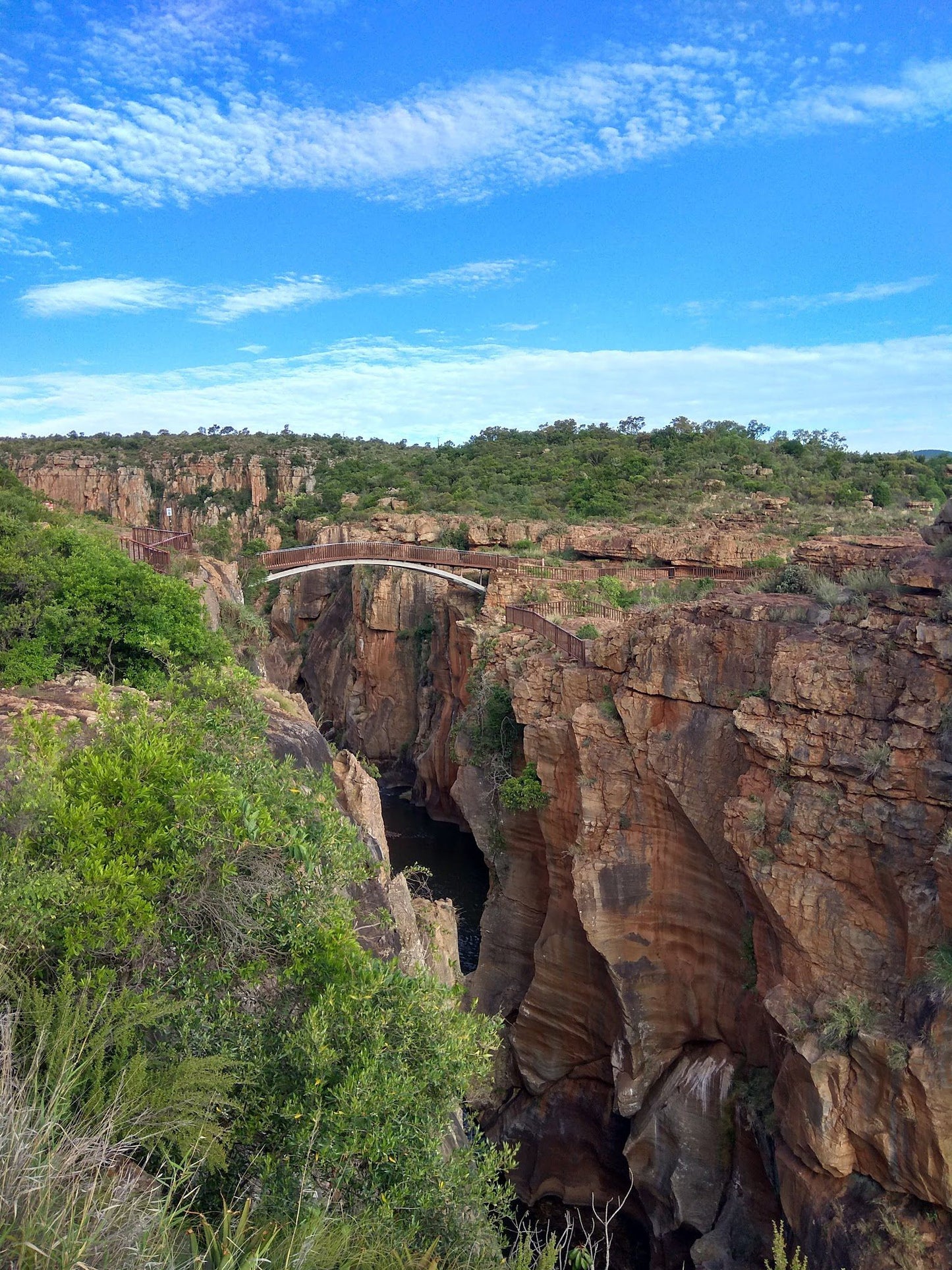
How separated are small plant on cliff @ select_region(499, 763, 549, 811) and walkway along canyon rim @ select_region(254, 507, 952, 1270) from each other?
224mm

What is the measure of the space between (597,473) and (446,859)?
26827 millimetres

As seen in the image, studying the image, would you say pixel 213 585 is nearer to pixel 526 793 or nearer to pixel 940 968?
pixel 526 793

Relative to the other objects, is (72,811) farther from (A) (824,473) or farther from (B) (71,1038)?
(A) (824,473)

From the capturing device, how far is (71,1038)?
446 cm

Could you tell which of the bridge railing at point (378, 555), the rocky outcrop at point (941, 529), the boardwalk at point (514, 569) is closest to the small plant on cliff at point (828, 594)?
the rocky outcrop at point (941, 529)

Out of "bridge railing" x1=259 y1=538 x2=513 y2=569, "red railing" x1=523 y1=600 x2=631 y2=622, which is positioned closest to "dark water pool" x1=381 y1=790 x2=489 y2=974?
"red railing" x1=523 y1=600 x2=631 y2=622

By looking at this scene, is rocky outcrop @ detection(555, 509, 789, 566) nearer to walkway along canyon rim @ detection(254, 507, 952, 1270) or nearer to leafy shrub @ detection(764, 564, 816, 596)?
walkway along canyon rim @ detection(254, 507, 952, 1270)

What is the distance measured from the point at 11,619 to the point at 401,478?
4448cm

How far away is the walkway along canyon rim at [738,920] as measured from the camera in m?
9.13

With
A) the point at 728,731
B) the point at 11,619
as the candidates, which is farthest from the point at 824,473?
the point at 11,619

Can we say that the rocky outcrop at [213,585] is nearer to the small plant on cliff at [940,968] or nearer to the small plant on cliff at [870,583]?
the small plant on cliff at [870,583]

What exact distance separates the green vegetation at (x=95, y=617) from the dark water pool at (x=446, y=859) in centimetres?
1224

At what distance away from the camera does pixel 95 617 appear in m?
13.2

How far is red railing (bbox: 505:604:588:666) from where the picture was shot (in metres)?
17.1
